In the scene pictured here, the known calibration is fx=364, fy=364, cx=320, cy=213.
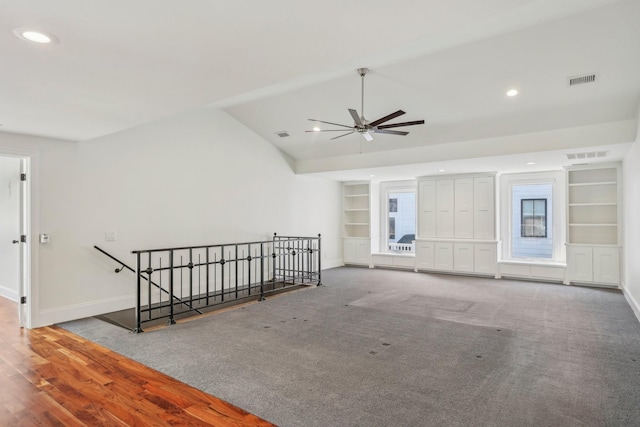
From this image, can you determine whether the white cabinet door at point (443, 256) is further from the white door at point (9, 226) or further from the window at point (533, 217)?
the white door at point (9, 226)

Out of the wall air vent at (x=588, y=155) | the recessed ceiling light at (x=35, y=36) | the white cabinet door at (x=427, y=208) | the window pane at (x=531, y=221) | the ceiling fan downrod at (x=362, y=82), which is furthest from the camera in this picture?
the white cabinet door at (x=427, y=208)

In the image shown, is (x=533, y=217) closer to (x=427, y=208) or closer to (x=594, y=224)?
(x=594, y=224)

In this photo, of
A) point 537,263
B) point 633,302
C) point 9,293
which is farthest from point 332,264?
point 9,293

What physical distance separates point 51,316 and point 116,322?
0.80 meters

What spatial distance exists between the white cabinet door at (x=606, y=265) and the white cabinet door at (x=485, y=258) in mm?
1855

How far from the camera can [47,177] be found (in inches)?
187

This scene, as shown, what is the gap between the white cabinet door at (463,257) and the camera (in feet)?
28.8

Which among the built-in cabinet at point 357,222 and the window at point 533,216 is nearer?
the window at point 533,216

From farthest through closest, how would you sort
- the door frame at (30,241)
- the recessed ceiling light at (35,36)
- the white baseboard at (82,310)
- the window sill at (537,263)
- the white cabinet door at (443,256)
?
the white cabinet door at (443,256)
the window sill at (537,263)
the white baseboard at (82,310)
the door frame at (30,241)
the recessed ceiling light at (35,36)

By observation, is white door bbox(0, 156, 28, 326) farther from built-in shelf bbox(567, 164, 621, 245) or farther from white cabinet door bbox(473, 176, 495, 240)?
built-in shelf bbox(567, 164, 621, 245)

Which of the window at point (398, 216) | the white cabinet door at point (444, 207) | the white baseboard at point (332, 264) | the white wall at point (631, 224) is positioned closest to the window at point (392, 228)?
the window at point (398, 216)

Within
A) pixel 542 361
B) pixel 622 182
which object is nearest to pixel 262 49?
pixel 542 361

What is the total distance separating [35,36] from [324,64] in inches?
68.8

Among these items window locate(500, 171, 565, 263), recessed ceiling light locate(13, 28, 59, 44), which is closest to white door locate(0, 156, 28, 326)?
recessed ceiling light locate(13, 28, 59, 44)
